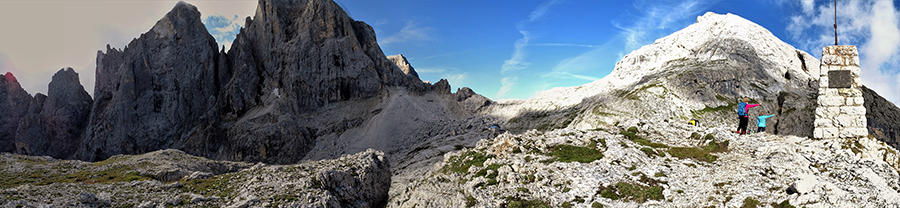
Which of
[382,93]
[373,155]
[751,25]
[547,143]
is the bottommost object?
Answer: [373,155]

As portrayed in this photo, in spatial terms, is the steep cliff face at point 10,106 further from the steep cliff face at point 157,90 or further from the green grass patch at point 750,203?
the green grass patch at point 750,203

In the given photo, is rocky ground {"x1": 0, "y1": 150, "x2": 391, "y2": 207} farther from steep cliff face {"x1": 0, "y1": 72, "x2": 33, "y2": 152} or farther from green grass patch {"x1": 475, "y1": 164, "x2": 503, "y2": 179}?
steep cliff face {"x1": 0, "y1": 72, "x2": 33, "y2": 152}

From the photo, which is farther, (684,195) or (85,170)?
(85,170)

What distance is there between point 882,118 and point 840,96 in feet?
198

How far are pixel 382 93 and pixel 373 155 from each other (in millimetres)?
90573

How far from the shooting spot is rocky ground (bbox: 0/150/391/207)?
73.2ft

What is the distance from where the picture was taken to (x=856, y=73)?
18.9 metres

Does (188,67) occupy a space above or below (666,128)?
above

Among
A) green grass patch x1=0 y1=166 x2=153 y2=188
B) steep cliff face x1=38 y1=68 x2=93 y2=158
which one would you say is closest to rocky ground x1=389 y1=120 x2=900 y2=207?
green grass patch x1=0 y1=166 x2=153 y2=188

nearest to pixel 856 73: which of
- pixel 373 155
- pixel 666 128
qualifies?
pixel 666 128

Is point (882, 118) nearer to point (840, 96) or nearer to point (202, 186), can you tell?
point (840, 96)

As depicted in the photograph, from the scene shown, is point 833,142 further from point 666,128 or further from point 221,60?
point 221,60

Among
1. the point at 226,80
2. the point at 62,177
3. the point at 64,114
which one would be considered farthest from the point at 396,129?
the point at 64,114

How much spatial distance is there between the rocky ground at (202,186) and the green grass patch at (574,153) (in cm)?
1424
